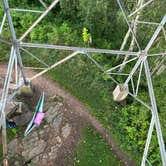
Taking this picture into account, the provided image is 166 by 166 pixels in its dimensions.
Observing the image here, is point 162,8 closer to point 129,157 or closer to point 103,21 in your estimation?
point 103,21

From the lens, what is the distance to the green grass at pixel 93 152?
16.3 m

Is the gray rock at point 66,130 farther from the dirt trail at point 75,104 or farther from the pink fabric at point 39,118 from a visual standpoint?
the pink fabric at point 39,118

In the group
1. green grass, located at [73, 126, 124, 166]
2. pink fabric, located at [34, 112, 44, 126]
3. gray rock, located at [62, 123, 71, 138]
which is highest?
pink fabric, located at [34, 112, 44, 126]

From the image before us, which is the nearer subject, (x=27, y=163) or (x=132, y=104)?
(x=27, y=163)

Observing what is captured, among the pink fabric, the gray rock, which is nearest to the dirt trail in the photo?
the gray rock

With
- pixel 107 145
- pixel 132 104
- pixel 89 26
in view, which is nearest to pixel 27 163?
pixel 107 145

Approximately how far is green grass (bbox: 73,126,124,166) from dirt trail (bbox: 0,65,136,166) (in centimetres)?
27

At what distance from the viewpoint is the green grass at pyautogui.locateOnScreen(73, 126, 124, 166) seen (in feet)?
53.5

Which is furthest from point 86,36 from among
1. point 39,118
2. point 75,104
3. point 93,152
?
point 93,152

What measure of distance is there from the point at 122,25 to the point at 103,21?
111 centimetres

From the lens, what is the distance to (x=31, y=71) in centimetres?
1802

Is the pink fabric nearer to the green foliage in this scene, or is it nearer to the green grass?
the green grass

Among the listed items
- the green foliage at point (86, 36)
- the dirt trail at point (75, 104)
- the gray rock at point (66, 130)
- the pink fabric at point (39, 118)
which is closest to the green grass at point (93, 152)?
the dirt trail at point (75, 104)

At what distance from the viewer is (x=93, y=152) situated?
1655 centimetres
